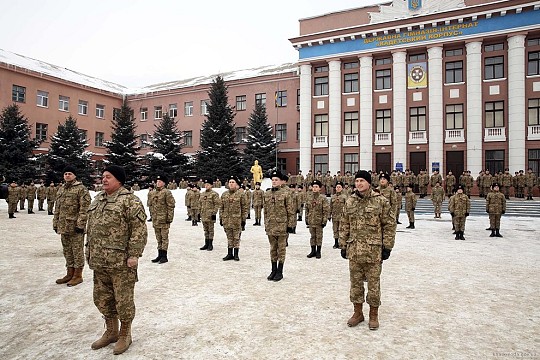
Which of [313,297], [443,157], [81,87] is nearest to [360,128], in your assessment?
[443,157]

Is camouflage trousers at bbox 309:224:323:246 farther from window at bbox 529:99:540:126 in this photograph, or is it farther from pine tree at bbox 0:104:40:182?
window at bbox 529:99:540:126

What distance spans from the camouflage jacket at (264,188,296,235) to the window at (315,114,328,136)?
1077 inches

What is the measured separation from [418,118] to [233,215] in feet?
88.4

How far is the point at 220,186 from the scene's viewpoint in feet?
109

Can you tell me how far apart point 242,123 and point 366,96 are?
15.6 metres

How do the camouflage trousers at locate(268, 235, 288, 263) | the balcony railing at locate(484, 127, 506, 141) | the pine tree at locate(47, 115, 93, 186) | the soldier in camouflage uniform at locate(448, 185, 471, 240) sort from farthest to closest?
1. the pine tree at locate(47, 115, 93, 186)
2. the balcony railing at locate(484, 127, 506, 141)
3. the soldier in camouflage uniform at locate(448, 185, 471, 240)
4. the camouflage trousers at locate(268, 235, 288, 263)

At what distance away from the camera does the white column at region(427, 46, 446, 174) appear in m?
29.8

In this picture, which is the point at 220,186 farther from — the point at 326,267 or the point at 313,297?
the point at 313,297

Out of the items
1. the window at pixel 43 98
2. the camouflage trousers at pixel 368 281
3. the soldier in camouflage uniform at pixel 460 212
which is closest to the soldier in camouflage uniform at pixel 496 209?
the soldier in camouflage uniform at pixel 460 212

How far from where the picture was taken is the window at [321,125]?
34.4 metres

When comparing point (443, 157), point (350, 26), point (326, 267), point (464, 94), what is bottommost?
point (326, 267)

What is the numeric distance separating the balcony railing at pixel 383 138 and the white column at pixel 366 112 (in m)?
0.55

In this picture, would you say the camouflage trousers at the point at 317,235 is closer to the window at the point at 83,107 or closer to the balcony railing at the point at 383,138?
the balcony railing at the point at 383,138

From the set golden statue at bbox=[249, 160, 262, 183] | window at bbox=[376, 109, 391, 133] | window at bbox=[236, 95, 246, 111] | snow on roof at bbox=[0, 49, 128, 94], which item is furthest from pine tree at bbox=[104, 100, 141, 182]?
window at bbox=[376, 109, 391, 133]
